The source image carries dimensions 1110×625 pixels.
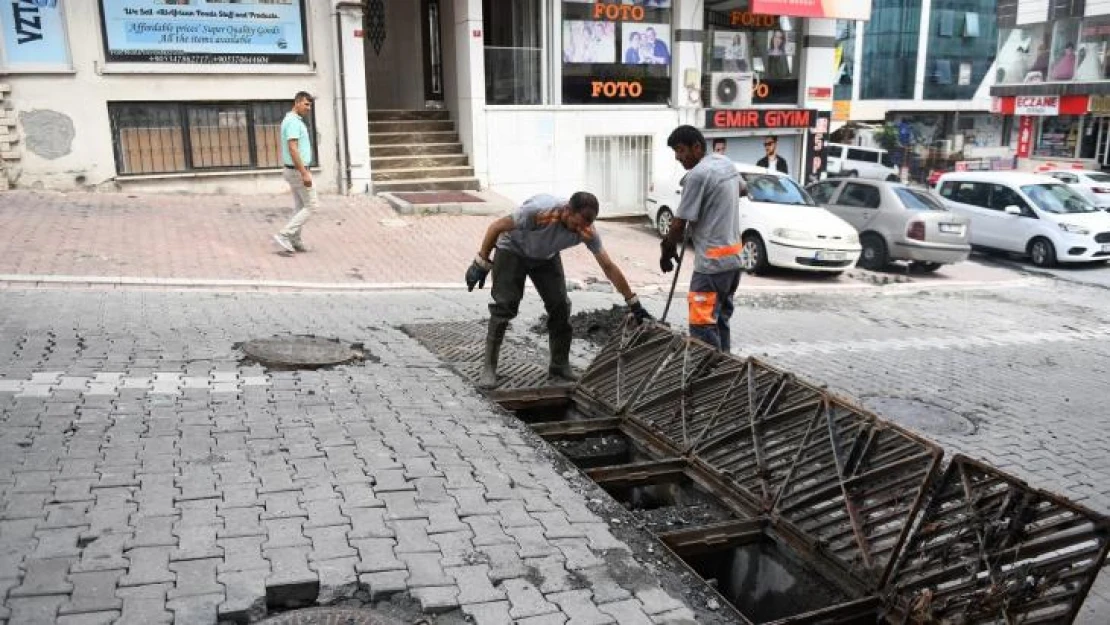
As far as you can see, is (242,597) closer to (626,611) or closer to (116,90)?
(626,611)

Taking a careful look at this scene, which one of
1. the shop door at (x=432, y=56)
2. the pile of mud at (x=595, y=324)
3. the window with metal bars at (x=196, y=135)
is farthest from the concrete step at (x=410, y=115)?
the pile of mud at (x=595, y=324)

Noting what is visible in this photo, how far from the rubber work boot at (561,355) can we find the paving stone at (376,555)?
2.92m

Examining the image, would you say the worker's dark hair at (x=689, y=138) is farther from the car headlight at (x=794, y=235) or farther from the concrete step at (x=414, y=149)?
the concrete step at (x=414, y=149)

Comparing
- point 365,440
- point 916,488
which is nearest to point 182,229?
point 365,440

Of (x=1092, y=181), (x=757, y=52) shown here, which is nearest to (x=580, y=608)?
(x=757, y=52)

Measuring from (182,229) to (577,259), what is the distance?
5.59m

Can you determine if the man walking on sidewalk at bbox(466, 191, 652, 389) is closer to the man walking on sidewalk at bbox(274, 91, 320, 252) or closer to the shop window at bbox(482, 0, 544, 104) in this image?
the man walking on sidewalk at bbox(274, 91, 320, 252)

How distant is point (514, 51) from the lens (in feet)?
55.6

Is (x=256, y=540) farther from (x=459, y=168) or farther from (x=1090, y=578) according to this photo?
(x=459, y=168)

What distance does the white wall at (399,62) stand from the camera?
1820 cm

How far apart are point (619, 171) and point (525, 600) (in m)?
15.7

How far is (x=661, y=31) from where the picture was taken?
18344mm

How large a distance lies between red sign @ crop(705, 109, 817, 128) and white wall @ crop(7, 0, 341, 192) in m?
8.46

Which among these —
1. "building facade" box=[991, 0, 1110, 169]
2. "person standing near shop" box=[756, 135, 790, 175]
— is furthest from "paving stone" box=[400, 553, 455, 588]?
"building facade" box=[991, 0, 1110, 169]
